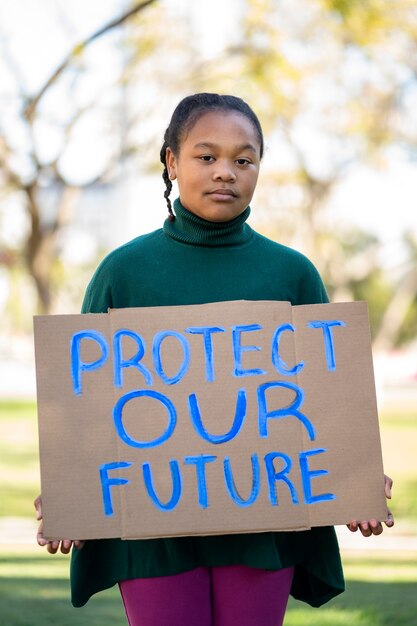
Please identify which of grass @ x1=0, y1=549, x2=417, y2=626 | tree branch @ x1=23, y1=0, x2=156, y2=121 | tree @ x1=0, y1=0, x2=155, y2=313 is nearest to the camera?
grass @ x1=0, y1=549, x2=417, y2=626

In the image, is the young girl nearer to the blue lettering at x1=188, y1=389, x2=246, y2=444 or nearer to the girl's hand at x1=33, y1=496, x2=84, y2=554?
the girl's hand at x1=33, y1=496, x2=84, y2=554

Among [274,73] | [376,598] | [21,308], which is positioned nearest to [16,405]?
[274,73]

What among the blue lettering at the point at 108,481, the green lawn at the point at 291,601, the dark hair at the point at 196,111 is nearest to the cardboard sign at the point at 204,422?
the blue lettering at the point at 108,481

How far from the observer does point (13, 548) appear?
21.8 ft

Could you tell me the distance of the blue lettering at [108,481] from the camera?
2504 mm

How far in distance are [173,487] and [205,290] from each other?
449 mm

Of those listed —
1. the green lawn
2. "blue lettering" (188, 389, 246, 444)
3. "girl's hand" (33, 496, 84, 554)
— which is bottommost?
the green lawn

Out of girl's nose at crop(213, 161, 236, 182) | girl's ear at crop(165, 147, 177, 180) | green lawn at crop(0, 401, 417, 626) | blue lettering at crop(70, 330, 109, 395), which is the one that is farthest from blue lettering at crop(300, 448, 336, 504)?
green lawn at crop(0, 401, 417, 626)

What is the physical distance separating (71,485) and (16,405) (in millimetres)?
20545

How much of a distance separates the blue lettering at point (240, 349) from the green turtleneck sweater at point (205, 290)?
87 mm

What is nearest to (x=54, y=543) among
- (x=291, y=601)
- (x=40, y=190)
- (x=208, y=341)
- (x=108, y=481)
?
(x=108, y=481)

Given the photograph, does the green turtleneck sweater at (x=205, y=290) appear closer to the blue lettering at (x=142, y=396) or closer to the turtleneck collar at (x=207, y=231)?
the turtleneck collar at (x=207, y=231)

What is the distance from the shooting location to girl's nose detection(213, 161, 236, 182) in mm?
2598

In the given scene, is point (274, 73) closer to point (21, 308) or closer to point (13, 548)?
point (13, 548)
